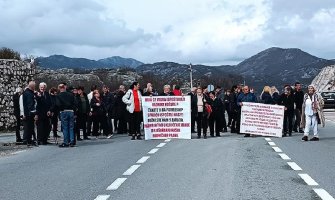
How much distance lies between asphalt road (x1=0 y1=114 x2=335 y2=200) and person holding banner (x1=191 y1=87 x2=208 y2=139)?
327 cm

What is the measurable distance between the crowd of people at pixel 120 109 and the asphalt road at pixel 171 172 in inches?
61.2

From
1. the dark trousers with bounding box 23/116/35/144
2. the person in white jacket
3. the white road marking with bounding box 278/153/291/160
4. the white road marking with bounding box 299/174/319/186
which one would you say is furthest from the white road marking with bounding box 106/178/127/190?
the person in white jacket

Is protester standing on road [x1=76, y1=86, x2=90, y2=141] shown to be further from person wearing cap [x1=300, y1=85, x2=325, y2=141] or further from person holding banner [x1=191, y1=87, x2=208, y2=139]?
person wearing cap [x1=300, y1=85, x2=325, y2=141]

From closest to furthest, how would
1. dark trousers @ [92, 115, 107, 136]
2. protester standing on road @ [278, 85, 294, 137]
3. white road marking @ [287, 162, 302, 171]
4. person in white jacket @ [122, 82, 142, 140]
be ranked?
white road marking @ [287, 162, 302, 171] → person in white jacket @ [122, 82, 142, 140] → protester standing on road @ [278, 85, 294, 137] → dark trousers @ [92, 115, 107, 136]

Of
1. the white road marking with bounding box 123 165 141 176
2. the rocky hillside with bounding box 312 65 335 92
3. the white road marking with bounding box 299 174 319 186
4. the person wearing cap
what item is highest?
the rocky hillside with bounding box 312 65 335 92

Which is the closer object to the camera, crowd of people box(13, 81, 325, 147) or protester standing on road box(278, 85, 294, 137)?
crowd of people box(13, 81, 325, 147)

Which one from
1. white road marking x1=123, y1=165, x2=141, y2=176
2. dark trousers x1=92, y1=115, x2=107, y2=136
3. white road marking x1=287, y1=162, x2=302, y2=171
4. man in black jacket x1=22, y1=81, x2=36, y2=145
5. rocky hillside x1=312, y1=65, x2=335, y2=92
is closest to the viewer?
white road marking x1=123, y1=165, x2=141, y2=176

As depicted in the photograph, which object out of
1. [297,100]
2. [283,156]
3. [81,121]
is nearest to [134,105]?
[81,121]

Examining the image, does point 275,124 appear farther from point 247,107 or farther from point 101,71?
point 101,71

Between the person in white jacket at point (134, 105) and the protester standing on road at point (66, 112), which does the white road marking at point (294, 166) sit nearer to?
the protester standing on road at point (66, 112)

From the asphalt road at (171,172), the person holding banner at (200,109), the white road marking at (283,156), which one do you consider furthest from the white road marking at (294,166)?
the person holding banner at (200,109)

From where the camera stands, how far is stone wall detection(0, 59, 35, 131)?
2759 centimetres

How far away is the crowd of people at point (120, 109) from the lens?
60.3 ft

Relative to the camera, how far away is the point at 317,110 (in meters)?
18.8
